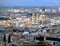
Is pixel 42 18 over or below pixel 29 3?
below

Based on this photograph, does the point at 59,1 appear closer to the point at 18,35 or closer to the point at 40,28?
the point at 40,28

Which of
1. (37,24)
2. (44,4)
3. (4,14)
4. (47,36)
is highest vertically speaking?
(44,4)

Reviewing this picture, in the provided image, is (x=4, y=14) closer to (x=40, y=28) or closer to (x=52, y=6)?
(x=40, y=28)

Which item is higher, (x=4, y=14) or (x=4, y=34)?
(x=4, y=14)

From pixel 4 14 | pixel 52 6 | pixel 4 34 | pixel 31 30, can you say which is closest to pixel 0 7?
pixel 4 14

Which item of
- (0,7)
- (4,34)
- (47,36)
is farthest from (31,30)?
(0,7)

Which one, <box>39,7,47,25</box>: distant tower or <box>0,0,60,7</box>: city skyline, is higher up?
<box>0,0,60,7</box>: city skyline

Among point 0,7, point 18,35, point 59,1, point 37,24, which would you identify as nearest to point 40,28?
point 37,24

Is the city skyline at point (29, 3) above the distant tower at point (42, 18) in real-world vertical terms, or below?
above

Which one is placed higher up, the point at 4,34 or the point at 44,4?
the point at 44,4
